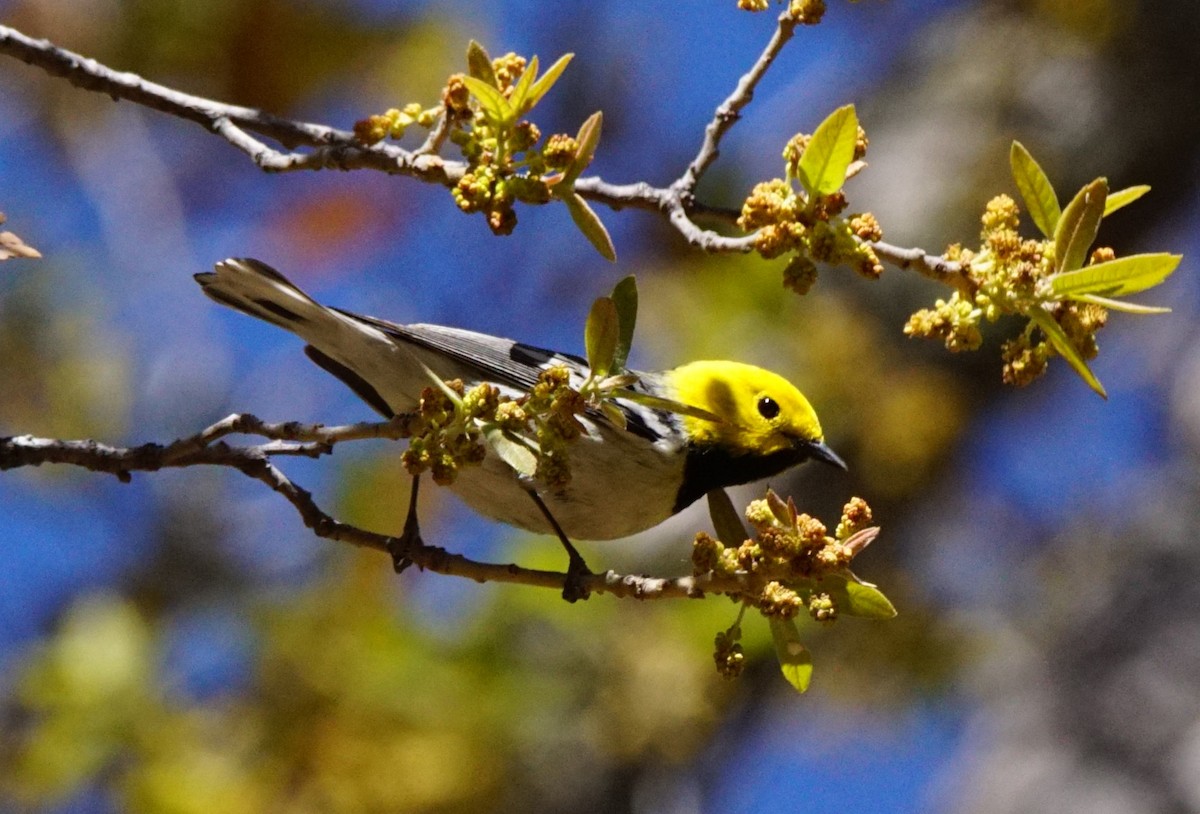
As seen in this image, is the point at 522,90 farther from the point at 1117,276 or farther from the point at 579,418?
the point at 579,418

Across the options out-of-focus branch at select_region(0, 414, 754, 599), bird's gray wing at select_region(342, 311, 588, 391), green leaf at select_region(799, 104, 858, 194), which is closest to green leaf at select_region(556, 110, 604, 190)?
green leaf at select_region(799, 104, 858, 194)

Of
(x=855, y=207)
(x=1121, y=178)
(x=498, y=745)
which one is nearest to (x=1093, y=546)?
(x=1121, y=178)

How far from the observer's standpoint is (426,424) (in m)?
1.49

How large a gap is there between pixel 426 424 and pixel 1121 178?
5250mm

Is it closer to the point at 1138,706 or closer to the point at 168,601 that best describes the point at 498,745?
the point at 168,601

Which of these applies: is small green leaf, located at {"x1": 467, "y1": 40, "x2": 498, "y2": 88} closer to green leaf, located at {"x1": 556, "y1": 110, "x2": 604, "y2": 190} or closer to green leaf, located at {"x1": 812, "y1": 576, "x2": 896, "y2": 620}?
green leaf, located at {"x1": 556, "y1": 110, "x2": 604, "y2": 190}

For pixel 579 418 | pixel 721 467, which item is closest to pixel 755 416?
pixel 721 467

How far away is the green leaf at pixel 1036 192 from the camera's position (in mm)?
→ 1525

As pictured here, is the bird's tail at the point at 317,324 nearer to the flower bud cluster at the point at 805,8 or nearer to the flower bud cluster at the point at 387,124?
the flower bud cluster at the point at 387,124

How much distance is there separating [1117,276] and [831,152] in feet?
1.17

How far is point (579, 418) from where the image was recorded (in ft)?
8.50

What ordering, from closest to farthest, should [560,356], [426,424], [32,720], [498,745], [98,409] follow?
1. [426,424]
2. [560,356]
3. [32,720]
4. [498,745]
5. [98,409]

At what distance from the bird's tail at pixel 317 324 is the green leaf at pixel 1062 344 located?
4.79 feet

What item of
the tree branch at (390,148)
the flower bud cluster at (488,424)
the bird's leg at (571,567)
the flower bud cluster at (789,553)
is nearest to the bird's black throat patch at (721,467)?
the bird's leg at (571,567)
